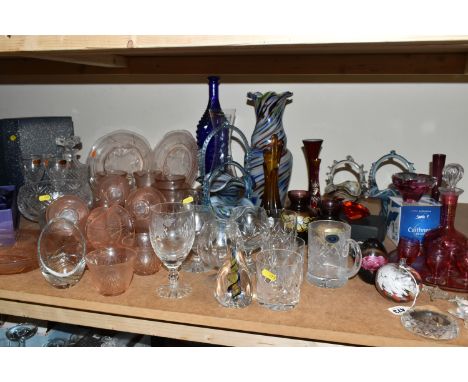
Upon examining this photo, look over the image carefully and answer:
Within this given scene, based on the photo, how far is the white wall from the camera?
4.00 feet

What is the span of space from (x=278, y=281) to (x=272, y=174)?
0.98 feet

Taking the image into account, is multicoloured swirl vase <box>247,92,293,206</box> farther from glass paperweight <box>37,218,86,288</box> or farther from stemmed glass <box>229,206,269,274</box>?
glass paperweight <box>37,218,86,288</box>

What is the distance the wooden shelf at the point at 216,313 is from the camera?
0.69 m

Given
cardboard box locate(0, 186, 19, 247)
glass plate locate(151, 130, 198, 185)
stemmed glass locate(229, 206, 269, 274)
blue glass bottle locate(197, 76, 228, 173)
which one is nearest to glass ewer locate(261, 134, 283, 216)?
stemmed glass locate(229, 206, 269, 274)

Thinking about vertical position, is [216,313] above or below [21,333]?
above

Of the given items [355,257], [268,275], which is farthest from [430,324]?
[268,275]

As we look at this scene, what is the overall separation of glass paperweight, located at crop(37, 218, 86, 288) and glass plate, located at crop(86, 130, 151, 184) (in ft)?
1.24

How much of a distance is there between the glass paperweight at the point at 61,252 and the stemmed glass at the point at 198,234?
22 centimetres

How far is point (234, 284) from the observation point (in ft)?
2.56

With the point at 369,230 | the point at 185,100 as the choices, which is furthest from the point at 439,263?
the point at 185,100

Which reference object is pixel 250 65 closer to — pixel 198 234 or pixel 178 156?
pixel 178 156

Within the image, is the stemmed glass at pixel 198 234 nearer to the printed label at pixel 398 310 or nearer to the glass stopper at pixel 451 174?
the printed label at pixel 398 310

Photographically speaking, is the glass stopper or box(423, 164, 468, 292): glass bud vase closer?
box(423, 164, 468, 292): glass bud vase

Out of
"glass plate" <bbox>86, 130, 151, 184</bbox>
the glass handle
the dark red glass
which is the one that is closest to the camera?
the glass handle
